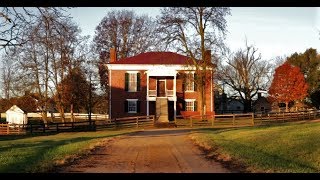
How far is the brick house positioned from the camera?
156 ft

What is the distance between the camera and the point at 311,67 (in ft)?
198

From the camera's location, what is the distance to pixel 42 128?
3612 centimetres

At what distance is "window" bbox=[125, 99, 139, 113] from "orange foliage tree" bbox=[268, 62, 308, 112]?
1838 cm

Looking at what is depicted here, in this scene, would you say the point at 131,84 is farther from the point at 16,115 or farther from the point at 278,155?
the point at 278,155

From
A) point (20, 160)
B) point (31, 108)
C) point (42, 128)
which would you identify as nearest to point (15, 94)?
point (31, 108)

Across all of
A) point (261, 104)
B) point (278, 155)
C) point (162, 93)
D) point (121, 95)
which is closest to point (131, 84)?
point (121, 95)

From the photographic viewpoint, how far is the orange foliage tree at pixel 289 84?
54.4 metres

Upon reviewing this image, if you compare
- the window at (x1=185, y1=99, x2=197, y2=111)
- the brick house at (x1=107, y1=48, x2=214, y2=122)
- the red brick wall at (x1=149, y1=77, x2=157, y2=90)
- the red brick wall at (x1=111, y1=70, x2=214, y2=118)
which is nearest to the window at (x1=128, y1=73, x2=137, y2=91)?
the brick house at (x1=107, y1=48, x2=214, y2=122)

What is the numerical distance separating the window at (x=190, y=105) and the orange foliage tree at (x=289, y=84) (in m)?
12.8

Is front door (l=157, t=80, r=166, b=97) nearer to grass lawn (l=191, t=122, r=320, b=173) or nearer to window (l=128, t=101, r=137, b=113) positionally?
window (l=128, t=101, r=137, b=113)

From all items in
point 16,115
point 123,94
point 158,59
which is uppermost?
point 158,59

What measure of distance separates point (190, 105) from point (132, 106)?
20.1 feet

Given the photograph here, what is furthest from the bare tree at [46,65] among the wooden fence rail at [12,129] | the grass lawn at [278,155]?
the grass lawn at [278,155]

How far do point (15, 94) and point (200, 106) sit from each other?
719 inches
